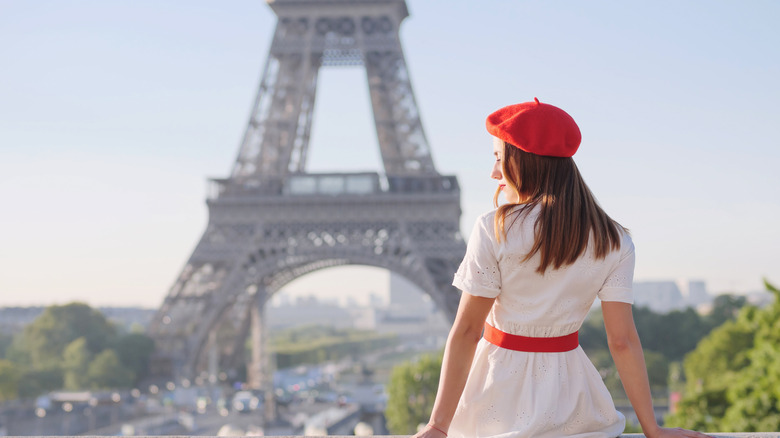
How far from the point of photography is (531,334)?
3.10m

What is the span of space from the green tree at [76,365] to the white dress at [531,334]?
121ft

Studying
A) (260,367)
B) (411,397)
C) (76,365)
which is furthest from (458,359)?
(76,365)

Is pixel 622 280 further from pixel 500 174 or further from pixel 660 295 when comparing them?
pixel 660 295

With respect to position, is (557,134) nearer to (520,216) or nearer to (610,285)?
(520,216)

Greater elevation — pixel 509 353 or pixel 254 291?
pixel 254 291

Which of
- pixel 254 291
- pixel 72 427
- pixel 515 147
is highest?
pixel 254 291

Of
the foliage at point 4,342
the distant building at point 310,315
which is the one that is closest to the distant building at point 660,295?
the distant building at point 310,315

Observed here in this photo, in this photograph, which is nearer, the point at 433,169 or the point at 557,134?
the point at 557,134

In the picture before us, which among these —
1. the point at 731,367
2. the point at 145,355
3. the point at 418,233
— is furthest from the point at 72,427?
the point at 731,367

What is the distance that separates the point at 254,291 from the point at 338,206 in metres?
7.38

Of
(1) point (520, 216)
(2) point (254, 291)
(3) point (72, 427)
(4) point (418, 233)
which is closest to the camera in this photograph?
(1) point (520, 216)

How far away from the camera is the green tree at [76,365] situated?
3734 cm

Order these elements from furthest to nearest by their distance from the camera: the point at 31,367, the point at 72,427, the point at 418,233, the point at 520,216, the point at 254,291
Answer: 1. the point at 31,367
2. the point at 254,291
3. the point at 72,427
4. the point at 418,233
5. the point at 520,216

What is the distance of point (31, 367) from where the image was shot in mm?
41188
